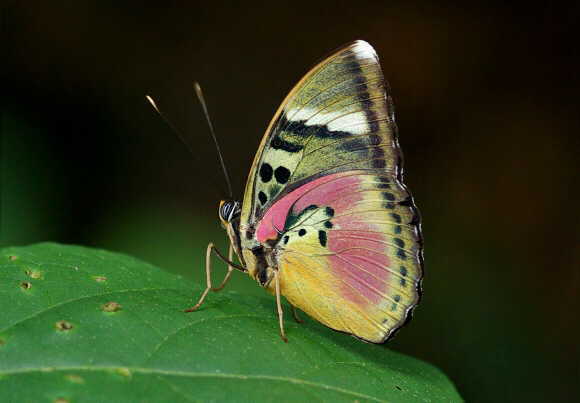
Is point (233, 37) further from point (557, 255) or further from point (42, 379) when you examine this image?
point (42, 379)

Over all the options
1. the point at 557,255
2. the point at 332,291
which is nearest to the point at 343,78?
the point at 332,291

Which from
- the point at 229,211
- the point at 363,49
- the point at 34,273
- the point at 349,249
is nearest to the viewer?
the point at 34,273

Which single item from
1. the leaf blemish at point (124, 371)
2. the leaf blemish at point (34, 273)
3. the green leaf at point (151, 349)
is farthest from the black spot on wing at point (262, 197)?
the leaf blemish at point (124, 371)

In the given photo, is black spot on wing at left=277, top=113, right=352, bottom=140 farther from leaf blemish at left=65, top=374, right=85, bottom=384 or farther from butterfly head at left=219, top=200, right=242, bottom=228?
leaf blemish at left=65, top=374, right=85, bottom=384

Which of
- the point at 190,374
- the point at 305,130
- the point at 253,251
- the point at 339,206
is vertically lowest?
the point at 190,374

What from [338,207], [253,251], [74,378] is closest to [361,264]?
[338,207]

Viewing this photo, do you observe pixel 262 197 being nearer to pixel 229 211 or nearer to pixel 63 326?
pixel 229 211

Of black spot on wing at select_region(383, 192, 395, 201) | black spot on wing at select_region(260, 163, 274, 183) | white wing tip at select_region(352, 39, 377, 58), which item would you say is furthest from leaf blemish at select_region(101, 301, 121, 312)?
white wing tip at select_region(352, 39, 377, 58)
